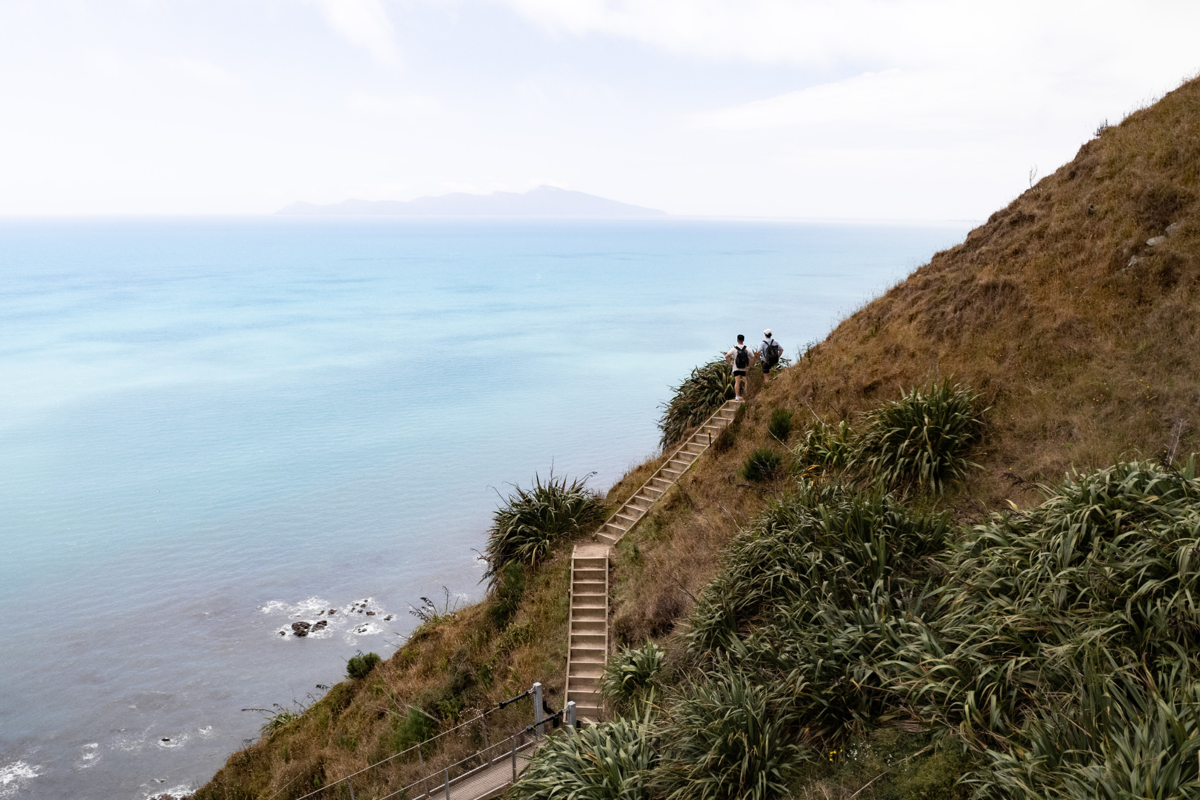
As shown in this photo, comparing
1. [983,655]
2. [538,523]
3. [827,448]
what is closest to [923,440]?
[827,448]

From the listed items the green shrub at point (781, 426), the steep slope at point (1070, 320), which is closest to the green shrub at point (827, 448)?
the green shrub at point (781, 426)

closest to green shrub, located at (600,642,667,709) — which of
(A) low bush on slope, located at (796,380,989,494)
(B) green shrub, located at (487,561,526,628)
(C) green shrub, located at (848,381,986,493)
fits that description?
(A) low bush on slope, located at (796,380,989,494)

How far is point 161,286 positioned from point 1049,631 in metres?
198

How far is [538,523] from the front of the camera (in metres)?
24.3

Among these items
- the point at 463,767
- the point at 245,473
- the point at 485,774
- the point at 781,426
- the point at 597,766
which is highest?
the point at 781,426

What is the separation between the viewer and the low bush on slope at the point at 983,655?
7496 mm

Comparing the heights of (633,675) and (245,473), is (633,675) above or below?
above

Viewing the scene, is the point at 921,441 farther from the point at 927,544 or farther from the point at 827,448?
the point at 927,544

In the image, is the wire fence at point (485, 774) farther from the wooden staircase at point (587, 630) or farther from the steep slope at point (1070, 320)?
the steep slope at point (1070, 320)

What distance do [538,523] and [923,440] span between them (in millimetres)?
12449

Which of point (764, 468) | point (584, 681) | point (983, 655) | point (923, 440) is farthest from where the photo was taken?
point (764, 468)

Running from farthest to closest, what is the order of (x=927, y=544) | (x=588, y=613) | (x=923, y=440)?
(x=588, y=613)
(x=923, y=440)
(x=927, y=544)

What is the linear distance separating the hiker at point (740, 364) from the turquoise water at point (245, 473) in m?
12.2

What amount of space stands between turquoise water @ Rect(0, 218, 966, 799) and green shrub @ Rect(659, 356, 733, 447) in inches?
453
